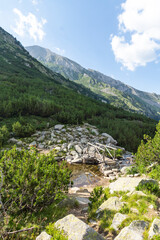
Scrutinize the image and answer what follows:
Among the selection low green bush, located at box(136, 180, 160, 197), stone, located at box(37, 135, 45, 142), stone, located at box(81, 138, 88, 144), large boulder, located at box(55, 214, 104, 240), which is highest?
low green bush, located at box(136, 180, 160, 197)

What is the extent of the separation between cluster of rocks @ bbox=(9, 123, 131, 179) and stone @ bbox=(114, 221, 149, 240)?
6.46 metres

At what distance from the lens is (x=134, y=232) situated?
271 centimetres

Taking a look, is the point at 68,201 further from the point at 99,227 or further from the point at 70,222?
the point at 70,222

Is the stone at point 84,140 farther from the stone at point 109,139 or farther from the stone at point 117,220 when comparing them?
the stone at point 117,220

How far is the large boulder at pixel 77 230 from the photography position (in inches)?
101

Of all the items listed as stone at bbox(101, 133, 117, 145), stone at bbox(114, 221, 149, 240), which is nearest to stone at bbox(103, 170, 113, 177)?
stone at bbox(101, 133, 117, 145)

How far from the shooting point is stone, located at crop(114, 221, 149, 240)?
2622mm

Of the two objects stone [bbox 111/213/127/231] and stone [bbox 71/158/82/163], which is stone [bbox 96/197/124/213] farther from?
stone [bbox 71/158/82/163]

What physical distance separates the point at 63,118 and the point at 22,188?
1569cm

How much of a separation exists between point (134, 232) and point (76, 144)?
11456 millimetres

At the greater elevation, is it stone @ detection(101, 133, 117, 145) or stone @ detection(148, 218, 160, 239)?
stone @ detection(148, 218, 160, 239)

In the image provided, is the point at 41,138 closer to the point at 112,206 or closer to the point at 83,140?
the point at 83,140

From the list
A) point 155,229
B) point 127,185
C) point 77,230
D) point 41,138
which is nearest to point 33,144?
point 41,138

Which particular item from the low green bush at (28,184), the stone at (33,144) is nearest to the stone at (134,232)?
the low green bush at (28,184)
